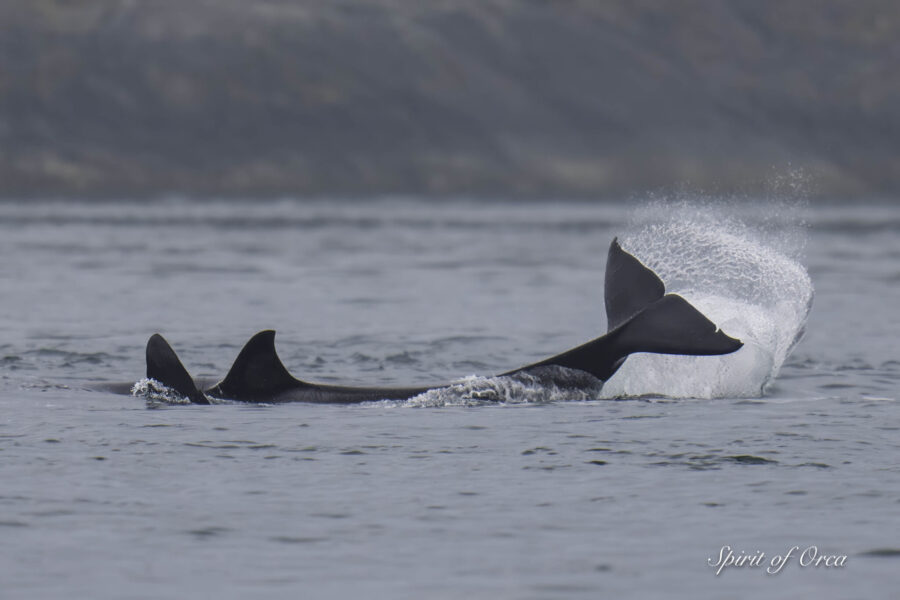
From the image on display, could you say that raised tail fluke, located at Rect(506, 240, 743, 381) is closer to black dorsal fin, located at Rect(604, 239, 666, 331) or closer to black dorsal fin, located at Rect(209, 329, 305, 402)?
black dorsal fin, located at Rect(604, 239, 666, 331)

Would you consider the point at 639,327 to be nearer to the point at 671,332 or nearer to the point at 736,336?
the point at 671,332

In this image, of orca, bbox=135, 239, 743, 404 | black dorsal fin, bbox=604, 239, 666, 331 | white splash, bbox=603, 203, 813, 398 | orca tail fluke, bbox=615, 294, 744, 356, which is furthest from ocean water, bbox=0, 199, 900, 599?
black dorsal fin, bbox=604, 239, 666, 331

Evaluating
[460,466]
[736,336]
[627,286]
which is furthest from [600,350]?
[460,466]

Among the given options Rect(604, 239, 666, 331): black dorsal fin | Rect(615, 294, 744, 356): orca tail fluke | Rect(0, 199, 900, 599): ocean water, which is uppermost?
Rect(604, 239, 666, 331): black dorsal fin

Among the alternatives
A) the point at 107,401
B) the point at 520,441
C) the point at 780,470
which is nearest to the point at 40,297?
the point at 107,401

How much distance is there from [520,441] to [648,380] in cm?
425

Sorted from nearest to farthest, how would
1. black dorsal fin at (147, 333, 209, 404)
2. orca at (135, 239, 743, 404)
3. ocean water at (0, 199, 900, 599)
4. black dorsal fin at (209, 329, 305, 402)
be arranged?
1. ocean water at (0, 199, 900, 599)
2. orca at (135, 239, 743, 404)
3. black dorsal fin at (147, 333, 209, 404)
4. black dorsal fin at (209, 329, 305, 402)

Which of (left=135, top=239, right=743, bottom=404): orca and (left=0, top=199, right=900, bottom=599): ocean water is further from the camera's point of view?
(left=135, top=239, right=743, bottom=404): orca

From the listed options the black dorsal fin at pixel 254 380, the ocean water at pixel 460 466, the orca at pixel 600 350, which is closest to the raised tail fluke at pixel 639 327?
the orca at pixel 600 350

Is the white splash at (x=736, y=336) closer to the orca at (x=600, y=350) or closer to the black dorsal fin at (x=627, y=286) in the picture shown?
the orca at (x=600, y=350)

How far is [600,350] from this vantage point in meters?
19.6

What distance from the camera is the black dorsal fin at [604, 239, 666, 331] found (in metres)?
19.8

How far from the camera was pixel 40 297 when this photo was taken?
38.0 metres

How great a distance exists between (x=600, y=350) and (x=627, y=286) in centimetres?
83
